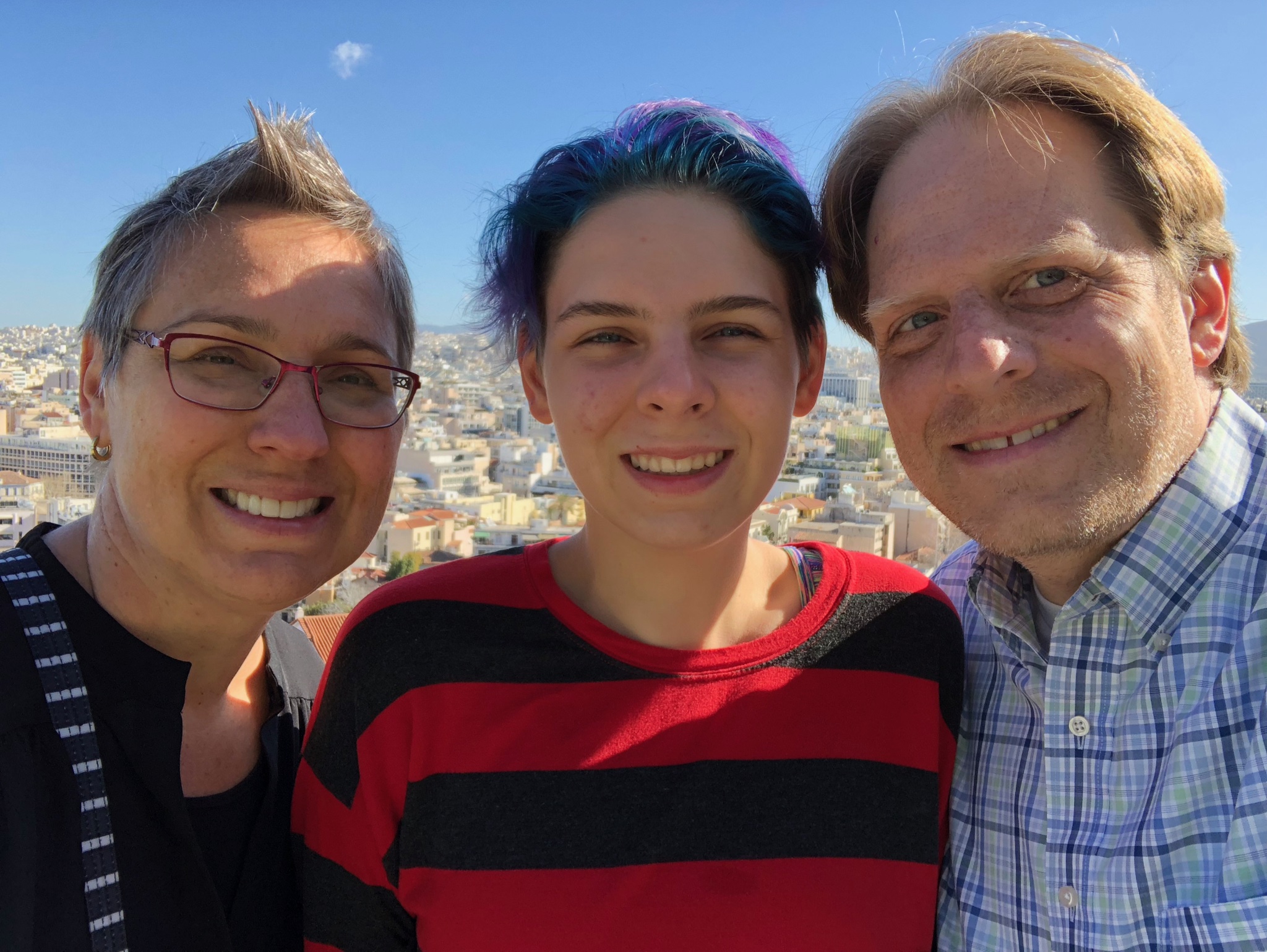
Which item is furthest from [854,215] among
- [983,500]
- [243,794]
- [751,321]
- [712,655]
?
[243,794]

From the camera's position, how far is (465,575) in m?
1.46

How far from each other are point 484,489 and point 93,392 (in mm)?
58545

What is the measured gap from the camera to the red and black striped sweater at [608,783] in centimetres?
119

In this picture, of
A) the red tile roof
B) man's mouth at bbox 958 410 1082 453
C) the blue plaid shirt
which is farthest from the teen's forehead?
the red tile roof

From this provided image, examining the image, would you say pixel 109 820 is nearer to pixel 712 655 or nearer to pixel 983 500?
pixel 712 655

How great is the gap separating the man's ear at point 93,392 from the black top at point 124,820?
0.70 ft

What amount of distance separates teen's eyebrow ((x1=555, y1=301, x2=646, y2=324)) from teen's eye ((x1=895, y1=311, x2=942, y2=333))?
1.61 feet

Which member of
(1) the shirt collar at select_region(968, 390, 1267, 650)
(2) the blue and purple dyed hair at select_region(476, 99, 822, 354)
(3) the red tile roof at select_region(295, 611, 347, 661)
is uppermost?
(2) the blue and purple dyed hair at select_region(476, 99, 822, 354)

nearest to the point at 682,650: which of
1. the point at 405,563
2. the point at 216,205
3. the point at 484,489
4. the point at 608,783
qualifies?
the point at 608,783

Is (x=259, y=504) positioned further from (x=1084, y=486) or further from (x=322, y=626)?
(x=322, y=626)

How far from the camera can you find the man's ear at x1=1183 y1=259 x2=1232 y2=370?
141cm

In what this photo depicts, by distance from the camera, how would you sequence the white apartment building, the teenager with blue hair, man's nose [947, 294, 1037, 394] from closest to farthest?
the teenager with blue hair, man's nose [947, 294, 1037, 394], the white apartment building

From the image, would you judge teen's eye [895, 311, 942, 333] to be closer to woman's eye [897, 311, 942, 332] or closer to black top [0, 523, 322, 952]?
woman's eye [897, 311, 942, 332]

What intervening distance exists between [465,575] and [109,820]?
608 millimetres
